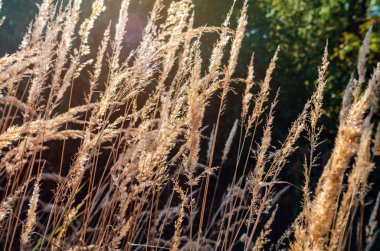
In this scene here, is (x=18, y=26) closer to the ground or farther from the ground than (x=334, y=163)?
farther from the ground

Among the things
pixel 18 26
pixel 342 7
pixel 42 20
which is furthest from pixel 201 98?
pixel 342 7

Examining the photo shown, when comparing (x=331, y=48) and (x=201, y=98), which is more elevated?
(x=331, y=48)

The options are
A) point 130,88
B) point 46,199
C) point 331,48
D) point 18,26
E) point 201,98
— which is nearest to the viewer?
point 201,98

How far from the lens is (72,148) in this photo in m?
6.19

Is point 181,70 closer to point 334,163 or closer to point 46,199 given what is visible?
point 334,163

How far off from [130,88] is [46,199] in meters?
4.54

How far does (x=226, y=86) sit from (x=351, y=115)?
654 mm

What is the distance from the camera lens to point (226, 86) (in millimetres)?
1879

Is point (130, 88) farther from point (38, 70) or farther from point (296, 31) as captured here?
point (296, 31)

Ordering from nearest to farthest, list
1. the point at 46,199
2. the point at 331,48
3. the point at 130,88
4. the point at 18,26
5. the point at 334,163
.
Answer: the point at 334,163, the point at 130,88, the point at 46,199, the point at 18,26, the point at 331,48

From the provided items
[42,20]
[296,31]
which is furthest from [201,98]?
[296,31]

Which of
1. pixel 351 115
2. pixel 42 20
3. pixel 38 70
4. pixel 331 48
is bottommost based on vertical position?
pixel 351 115

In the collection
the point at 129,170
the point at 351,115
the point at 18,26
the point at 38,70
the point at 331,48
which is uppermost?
the point at 331,48

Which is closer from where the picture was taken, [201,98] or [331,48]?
[201,98]
